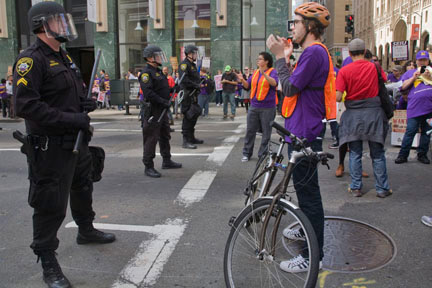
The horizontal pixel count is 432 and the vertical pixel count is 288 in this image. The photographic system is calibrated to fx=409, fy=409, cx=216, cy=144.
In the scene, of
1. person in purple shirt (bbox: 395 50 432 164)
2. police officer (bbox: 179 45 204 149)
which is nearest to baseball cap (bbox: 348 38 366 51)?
person in purple shirt (bbox: 395 50 432 164)

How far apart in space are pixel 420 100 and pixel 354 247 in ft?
14.3

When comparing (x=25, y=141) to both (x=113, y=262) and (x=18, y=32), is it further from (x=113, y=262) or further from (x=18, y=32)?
(x=18, y=32)

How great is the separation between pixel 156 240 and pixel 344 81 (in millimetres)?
3296

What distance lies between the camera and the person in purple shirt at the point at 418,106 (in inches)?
281

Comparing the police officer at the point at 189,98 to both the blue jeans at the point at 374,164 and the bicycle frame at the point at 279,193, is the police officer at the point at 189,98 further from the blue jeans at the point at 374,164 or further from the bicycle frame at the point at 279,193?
the bicycle frame at the point at 279,193

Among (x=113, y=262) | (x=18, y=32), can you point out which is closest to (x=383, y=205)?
(x=113, y=262)

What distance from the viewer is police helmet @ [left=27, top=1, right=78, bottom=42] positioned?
311cm

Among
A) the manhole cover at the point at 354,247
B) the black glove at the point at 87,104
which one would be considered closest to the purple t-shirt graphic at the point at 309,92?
the manhole cover at the point at 354,247

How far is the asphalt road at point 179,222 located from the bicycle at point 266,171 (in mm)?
726

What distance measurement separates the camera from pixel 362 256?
3711 millimetres

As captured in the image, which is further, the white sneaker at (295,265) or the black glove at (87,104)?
the black glove at (87,104)

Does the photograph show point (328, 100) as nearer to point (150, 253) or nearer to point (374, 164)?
point (150, 253)

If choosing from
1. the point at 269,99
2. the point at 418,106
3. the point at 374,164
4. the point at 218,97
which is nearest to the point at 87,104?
the point at 374,164

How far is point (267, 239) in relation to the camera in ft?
9.60
